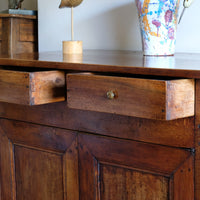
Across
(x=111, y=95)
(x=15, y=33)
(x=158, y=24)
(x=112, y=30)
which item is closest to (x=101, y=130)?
(x=111, y=95)

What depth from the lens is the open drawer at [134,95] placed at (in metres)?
0.71

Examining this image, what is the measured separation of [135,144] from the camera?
89 centimetres

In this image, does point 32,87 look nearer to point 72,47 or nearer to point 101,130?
point 101,130

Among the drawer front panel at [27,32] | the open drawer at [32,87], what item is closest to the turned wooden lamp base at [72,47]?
the open drawer at [32,87]

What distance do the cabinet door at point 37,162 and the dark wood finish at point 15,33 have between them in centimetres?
69

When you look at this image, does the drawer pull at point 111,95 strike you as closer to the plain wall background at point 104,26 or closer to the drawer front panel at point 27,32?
the plain wall background at point 104,26

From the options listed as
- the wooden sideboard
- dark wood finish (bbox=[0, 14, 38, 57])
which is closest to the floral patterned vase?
the wooden sideboard

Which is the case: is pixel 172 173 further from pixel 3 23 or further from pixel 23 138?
pixel 3 23

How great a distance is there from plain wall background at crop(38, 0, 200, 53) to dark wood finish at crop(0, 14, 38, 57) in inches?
2.5

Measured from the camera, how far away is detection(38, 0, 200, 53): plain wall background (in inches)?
53.2

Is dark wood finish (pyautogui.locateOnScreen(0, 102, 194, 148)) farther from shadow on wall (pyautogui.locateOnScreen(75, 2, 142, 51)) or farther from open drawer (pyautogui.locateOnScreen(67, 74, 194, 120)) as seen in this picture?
shadow on wall (pyautogui.locateOnScreen(75, 2, 142, 51))

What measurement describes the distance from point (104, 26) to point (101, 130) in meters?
0.78

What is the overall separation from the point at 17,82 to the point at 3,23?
3.12 ft

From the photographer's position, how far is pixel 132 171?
2.97 feet
